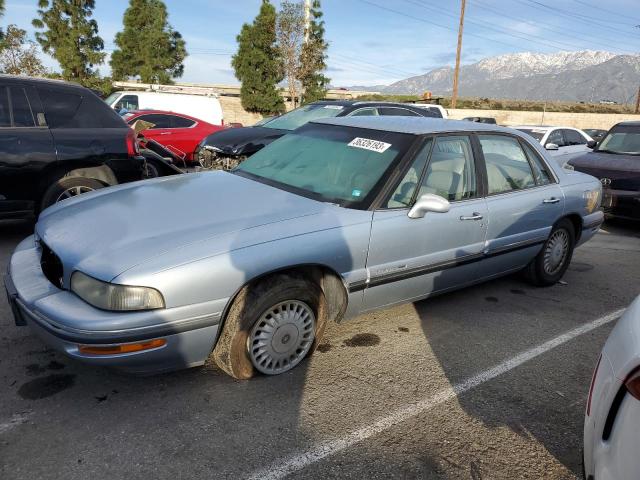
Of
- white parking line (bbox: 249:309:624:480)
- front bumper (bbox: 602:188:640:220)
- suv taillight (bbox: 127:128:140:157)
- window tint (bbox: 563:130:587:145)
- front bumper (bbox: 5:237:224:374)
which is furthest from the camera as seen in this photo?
window tint (bbox: 563:130:587:145)

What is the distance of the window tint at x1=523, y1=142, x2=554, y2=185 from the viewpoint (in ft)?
14.8

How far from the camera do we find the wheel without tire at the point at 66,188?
5197mm

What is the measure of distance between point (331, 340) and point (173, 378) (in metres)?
1.13

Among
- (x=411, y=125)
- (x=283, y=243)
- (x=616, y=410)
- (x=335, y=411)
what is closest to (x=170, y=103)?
(x=411, y=125)

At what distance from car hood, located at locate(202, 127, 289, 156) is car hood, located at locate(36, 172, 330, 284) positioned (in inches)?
171

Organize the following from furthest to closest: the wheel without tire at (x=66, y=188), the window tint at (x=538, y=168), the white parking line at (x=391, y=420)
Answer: the wheel without tire at (x=66, y=188) < the window tint at (x=538, y=168) < the white parking line at (x=391, y=420)

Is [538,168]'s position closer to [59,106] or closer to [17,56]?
[59,106]

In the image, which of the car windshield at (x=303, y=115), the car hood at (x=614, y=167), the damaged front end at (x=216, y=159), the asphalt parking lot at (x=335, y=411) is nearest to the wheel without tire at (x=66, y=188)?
the asphalt parking lot at (x=335, y=411)

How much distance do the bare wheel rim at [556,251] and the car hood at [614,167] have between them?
11.2 ft

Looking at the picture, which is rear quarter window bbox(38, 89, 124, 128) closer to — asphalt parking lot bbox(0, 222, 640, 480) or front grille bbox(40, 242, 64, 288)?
asphalt parking lot bbox(0, 222, 640, 480)

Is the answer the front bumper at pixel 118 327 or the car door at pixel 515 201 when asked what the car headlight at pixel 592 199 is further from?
the front bumper at pixel 118 327

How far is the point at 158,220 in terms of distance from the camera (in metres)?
2.92

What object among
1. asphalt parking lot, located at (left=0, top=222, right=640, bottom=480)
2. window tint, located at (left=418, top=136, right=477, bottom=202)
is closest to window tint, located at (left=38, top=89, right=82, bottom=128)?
asphalt parking lot, located at (left=0, top=222, right=640, bottom=480)

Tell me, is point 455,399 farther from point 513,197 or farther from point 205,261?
point 513,197
